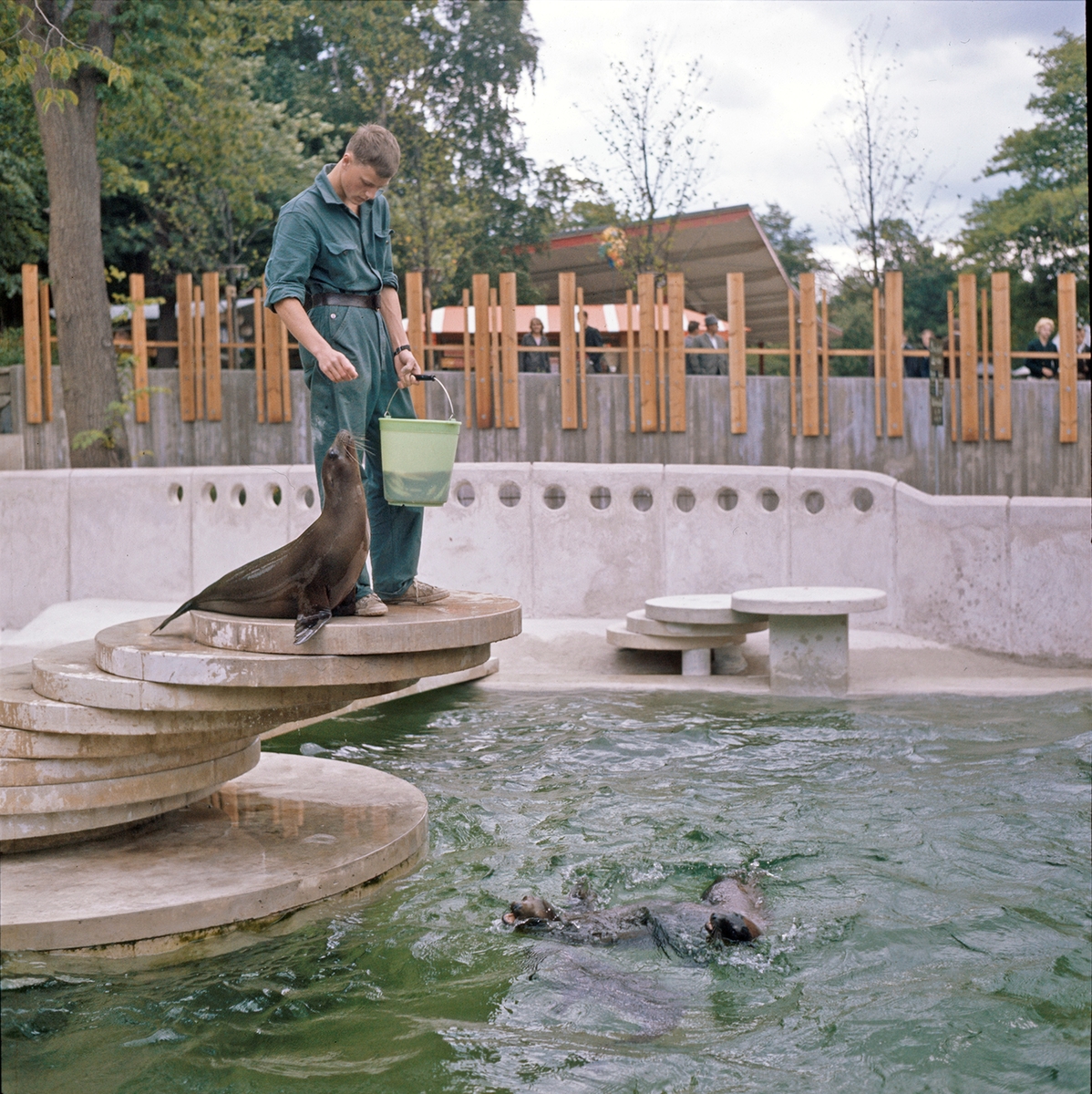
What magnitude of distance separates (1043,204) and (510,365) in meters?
25.1

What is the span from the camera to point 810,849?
625 centimetres

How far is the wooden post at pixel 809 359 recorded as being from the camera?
14.3 m

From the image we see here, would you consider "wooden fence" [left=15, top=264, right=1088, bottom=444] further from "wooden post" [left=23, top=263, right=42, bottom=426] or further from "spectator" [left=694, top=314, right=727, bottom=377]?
"spectator" [left=694, top=314, right=727, bottom=377]

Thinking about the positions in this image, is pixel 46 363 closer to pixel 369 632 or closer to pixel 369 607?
pixel 369 607

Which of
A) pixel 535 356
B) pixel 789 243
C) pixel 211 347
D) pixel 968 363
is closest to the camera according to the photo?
pixel 968 363

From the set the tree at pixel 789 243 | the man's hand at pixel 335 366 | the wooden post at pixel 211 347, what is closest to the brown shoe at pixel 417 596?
the man's hand at pixel 335 366

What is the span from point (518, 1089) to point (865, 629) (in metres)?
8.89

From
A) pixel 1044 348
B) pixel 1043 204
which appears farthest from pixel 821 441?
pixel 1043 204

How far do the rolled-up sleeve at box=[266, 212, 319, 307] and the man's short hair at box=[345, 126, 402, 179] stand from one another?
1.14 ft

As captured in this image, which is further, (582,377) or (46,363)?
(46,363)

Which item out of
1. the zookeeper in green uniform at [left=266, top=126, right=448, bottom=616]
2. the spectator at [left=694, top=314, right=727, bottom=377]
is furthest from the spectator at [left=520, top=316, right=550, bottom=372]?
the zookeeper in green uniform at [left=266, top=126, right=448, bottom=616]

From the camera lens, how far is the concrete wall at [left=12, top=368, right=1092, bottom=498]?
1463 centimetres

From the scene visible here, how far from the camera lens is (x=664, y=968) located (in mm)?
4789

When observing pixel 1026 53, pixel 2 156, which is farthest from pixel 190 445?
pixel 1026 53
